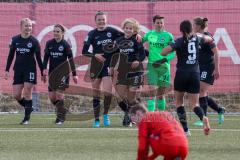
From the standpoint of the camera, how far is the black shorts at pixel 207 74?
1471 cm

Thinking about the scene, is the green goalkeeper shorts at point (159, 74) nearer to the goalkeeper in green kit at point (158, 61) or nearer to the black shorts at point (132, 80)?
the goalkeeper in green kit at point (158, 61)

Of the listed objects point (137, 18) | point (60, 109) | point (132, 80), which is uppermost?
point (137, 18)

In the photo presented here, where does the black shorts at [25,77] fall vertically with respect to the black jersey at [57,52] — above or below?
below

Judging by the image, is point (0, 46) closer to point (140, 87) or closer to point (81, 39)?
point (81, 39)

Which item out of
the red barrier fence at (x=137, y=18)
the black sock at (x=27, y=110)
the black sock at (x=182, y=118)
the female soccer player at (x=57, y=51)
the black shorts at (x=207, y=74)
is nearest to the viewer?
the black sock at (x=182, y=118)

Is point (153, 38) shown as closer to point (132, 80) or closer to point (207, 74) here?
point (132, 80)

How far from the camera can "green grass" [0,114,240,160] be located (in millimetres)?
10125

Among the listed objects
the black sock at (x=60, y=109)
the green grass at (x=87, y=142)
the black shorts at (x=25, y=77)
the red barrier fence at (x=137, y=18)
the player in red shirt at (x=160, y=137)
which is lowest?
the green grass at (x=87, y=142)

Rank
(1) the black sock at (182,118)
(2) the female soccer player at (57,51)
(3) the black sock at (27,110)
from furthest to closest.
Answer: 1. (2) the female soccer player at (57,51)
2. (3) the black sock at (27,110)
3. (1) the black sock at (182,118)

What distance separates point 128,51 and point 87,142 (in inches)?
136

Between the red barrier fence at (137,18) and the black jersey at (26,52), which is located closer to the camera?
the black jersey at (26,52)

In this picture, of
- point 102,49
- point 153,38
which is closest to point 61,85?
point 102,49

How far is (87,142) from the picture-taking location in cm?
1166

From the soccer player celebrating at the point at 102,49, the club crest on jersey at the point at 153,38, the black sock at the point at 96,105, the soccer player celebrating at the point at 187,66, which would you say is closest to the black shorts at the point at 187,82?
the soccer player celebrating at the point at 187,66
